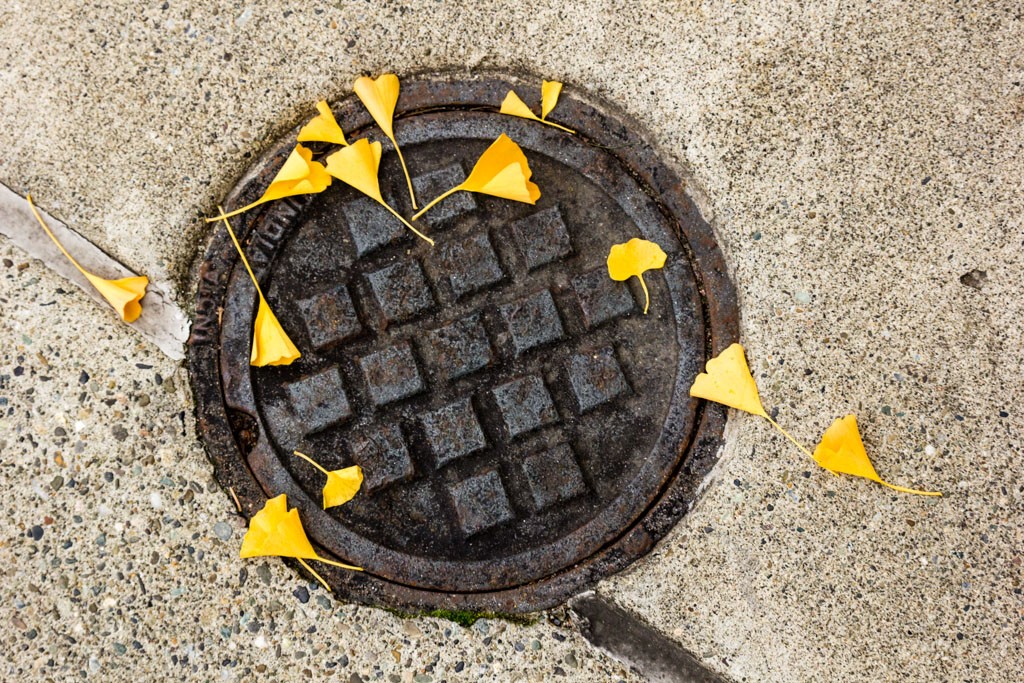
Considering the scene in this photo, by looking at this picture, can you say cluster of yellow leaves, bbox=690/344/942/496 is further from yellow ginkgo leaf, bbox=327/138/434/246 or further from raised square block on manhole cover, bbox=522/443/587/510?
yellow ginkgo leaf, bbox=327/138/434/246

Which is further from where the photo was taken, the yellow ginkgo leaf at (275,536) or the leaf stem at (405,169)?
the leaf stem at (405,169)

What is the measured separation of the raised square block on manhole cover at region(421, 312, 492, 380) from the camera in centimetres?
177

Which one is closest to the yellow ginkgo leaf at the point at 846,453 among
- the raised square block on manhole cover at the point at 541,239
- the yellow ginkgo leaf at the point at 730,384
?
Result: the yellow ginkgo leaf at the point at 730,384

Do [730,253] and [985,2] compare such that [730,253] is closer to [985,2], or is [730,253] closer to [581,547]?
[581,547]

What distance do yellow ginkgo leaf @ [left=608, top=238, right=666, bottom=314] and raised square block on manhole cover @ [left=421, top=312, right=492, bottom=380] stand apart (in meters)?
0.39

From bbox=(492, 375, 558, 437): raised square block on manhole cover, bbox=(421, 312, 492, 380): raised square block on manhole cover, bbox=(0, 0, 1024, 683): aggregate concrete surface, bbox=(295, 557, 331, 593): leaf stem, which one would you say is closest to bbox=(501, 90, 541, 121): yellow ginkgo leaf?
bbox=(0, 0, 1024, 683): aggregate concrete surface

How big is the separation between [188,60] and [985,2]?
7.14 ft

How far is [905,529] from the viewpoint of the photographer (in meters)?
1.81

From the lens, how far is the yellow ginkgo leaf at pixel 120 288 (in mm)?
1719

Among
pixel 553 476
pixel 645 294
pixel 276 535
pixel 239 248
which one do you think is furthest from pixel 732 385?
pixel 239 248

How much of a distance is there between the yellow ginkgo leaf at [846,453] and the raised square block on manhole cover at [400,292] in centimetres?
109

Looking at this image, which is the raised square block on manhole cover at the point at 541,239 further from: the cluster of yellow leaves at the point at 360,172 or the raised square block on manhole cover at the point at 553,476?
the raised square block on manhole cover at the point at 553,476

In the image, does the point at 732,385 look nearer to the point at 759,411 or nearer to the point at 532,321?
the point at 759,411

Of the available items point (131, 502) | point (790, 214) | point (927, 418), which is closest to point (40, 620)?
point (131, 502)
